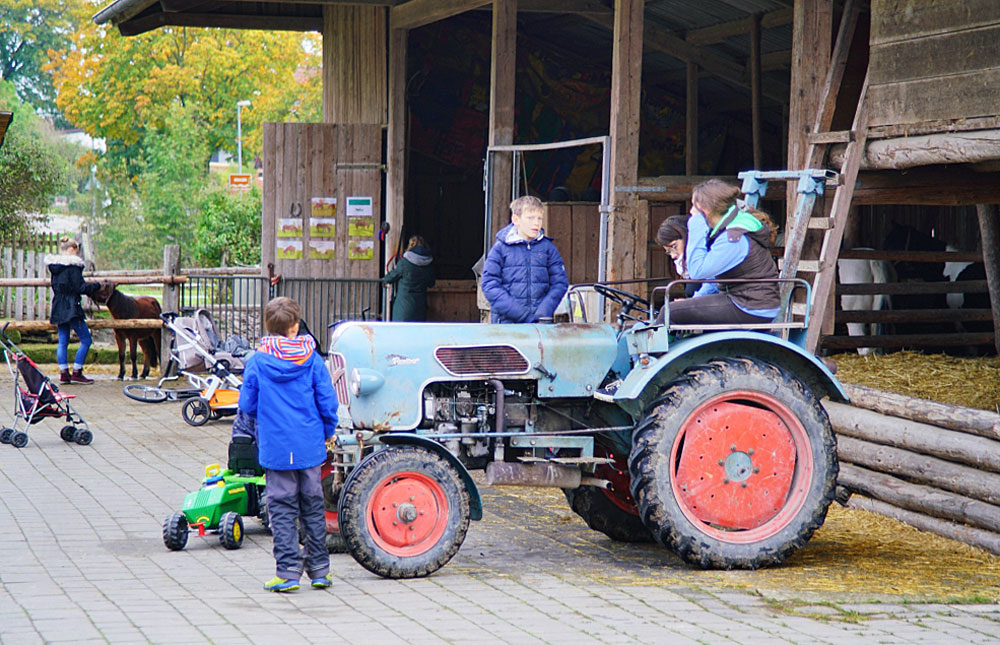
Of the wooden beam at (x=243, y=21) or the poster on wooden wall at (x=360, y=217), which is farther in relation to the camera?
the wooden beam at (x=243, y=21)

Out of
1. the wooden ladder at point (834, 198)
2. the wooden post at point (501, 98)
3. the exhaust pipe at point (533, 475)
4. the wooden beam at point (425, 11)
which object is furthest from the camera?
the wooden beam at point (425, 11)

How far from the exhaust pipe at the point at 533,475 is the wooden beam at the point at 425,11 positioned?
7.02 m

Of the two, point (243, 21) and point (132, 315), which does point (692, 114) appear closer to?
point (243, 21)

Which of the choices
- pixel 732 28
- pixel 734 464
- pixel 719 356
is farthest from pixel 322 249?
pixel 734 464

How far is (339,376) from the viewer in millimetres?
6586

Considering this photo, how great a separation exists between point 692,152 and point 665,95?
239cm

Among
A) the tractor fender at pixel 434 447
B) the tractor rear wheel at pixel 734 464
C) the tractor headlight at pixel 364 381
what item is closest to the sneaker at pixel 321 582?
the tractor fender at pixel 434 447

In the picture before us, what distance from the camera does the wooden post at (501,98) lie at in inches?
474

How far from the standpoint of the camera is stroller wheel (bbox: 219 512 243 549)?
6.84 m

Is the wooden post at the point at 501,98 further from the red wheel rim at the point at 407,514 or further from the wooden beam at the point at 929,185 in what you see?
the red wheel rim at the point at 407,514

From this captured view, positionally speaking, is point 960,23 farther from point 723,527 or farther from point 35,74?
point 35,74

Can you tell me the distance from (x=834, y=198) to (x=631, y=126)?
206cm

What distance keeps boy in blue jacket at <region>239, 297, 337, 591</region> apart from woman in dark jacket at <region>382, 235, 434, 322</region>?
848 centimetres

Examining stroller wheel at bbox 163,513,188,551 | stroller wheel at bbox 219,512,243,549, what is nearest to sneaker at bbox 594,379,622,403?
stroller wheel at bbox 219,512,243,549
